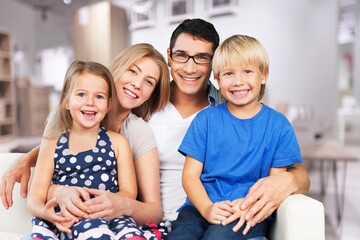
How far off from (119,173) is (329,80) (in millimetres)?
4195

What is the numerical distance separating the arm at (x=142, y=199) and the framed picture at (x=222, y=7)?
3759 mm

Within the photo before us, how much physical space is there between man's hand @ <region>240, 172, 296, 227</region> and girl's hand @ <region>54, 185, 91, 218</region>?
17.8 inches

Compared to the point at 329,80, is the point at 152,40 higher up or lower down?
higher up

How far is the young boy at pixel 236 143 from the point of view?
1267 mm

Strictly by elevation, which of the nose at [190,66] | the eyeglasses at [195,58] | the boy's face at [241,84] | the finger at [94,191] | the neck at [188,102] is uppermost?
the eyeglasses at [195,58]

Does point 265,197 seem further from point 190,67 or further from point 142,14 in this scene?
point 142,14

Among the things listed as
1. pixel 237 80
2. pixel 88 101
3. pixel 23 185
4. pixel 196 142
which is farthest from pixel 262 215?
pixel 23 185

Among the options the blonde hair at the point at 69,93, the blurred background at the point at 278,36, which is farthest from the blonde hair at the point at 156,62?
the blurred background at the point at 278,36

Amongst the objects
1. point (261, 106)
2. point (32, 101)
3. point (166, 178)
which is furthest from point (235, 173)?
point (32, 101)

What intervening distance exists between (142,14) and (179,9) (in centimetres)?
58

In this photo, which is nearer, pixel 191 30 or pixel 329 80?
pixel 191 30

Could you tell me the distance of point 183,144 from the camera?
1.31 m

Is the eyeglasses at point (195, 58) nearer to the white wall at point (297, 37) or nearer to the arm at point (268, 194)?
the arm at point (268, 194)

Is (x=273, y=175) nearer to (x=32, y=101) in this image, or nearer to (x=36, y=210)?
(x=36, y=210)
